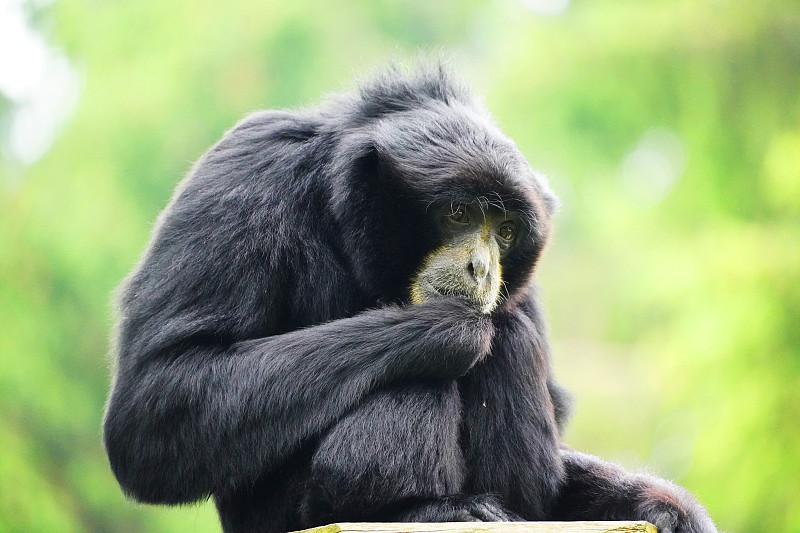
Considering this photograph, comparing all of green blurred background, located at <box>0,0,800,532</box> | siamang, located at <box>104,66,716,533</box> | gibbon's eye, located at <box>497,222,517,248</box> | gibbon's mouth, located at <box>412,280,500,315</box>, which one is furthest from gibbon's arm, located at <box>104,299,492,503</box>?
green blurred background, located at <box>0,0,800,532</box>

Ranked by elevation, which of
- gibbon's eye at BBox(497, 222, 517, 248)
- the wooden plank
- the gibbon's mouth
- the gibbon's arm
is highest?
gibbon's eye at BBox(497, 222, 517, 248)

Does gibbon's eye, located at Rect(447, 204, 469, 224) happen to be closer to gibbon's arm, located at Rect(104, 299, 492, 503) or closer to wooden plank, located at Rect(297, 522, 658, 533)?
gibbon's arm, located at Rect(104, 299, 492, 503)

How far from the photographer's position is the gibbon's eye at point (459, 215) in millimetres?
4867

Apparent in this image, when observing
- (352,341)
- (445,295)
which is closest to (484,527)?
(352,341)

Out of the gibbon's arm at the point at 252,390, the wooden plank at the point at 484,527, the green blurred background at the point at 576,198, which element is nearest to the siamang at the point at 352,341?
the gibbon's arm at the point at 252,390

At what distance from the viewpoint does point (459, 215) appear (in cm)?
489

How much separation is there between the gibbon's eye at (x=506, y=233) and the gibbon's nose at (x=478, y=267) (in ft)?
0.96

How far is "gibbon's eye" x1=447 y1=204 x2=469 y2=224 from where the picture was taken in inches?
192

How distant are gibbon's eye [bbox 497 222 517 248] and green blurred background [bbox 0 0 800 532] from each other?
3.91m

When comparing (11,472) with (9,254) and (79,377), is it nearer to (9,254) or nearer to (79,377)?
(79,377)

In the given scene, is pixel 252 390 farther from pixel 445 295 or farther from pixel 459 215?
pixel 459 215

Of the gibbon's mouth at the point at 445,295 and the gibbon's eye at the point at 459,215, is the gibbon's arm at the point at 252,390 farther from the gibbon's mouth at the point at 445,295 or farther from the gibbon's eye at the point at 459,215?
the gibbon's eye at the point at 459,215

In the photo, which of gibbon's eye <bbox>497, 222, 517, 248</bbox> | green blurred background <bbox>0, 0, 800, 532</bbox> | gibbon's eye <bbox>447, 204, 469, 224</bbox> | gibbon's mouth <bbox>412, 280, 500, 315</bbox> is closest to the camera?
gibbon's mouth <bbox>412, 280, 500, 315</bbox>

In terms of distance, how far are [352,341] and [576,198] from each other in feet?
36.6
